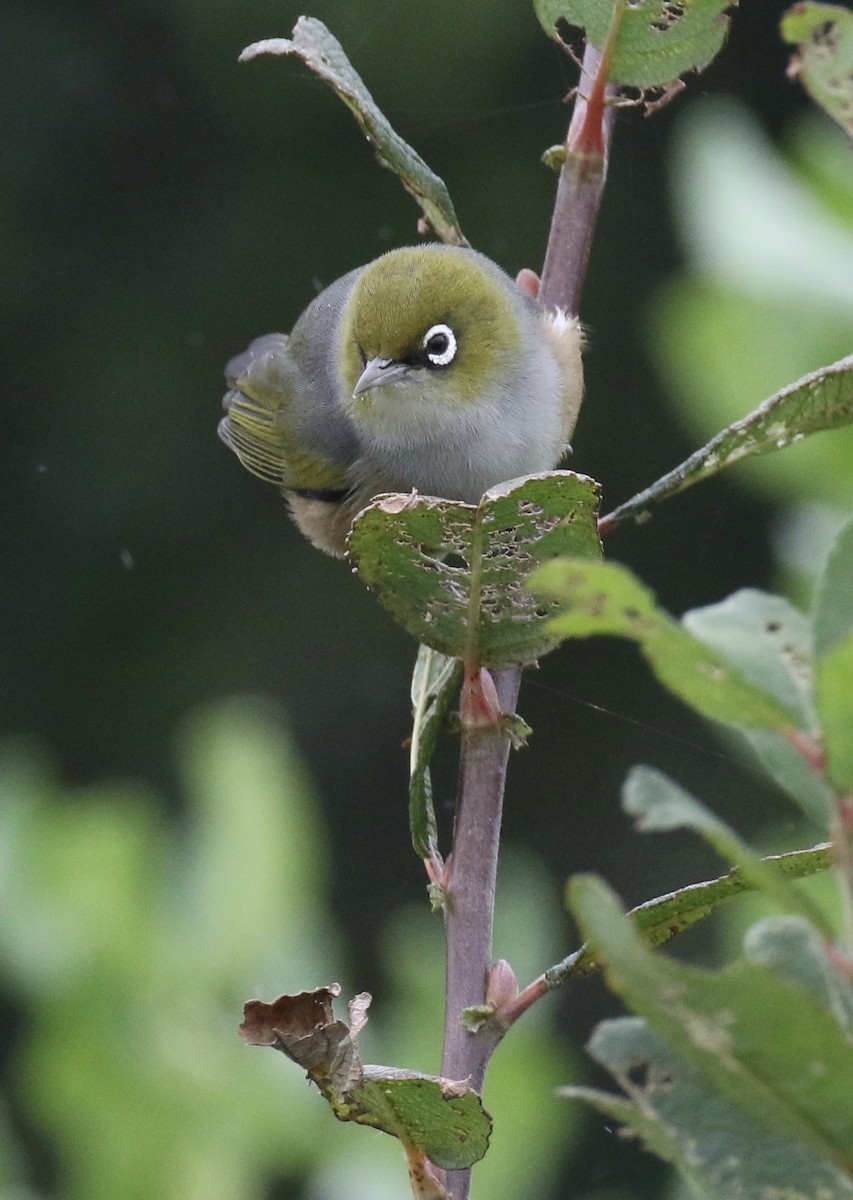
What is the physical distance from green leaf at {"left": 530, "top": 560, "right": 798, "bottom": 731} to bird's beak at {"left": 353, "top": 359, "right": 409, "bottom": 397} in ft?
4.63

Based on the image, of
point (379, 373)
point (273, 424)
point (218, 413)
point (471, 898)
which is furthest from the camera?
point (218, 413)

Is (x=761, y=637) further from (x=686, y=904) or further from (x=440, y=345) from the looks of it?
(x=440, y=345)

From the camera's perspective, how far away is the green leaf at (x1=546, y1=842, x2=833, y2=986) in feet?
2.90

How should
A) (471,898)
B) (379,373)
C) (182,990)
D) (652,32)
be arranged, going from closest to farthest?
(471,898)
(652,32)
(182,990)
(379,373)

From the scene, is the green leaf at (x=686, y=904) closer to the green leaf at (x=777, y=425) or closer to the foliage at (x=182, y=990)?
the green leaf at (x=777, y=425)

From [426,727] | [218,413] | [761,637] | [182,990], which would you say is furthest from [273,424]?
[218,413]

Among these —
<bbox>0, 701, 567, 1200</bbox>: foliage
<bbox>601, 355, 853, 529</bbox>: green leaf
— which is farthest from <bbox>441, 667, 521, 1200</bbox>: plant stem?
<bbox>0, 701, 567, 1200</bbox>: foliage

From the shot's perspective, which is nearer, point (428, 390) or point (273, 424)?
point (428, 390)

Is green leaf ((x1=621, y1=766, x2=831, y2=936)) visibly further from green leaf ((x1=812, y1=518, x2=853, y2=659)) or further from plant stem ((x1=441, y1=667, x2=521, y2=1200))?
plant stem ((x1=441, y1=667, x2=521, y2=1200))

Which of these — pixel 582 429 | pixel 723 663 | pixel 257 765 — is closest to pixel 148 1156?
pixel 257 765

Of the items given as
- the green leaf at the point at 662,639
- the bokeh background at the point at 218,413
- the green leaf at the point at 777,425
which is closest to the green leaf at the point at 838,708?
the green leaf at the point at 662,639

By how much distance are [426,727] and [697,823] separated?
0.60m

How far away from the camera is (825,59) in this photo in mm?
867

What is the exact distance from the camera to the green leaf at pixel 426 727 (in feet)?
3.54
